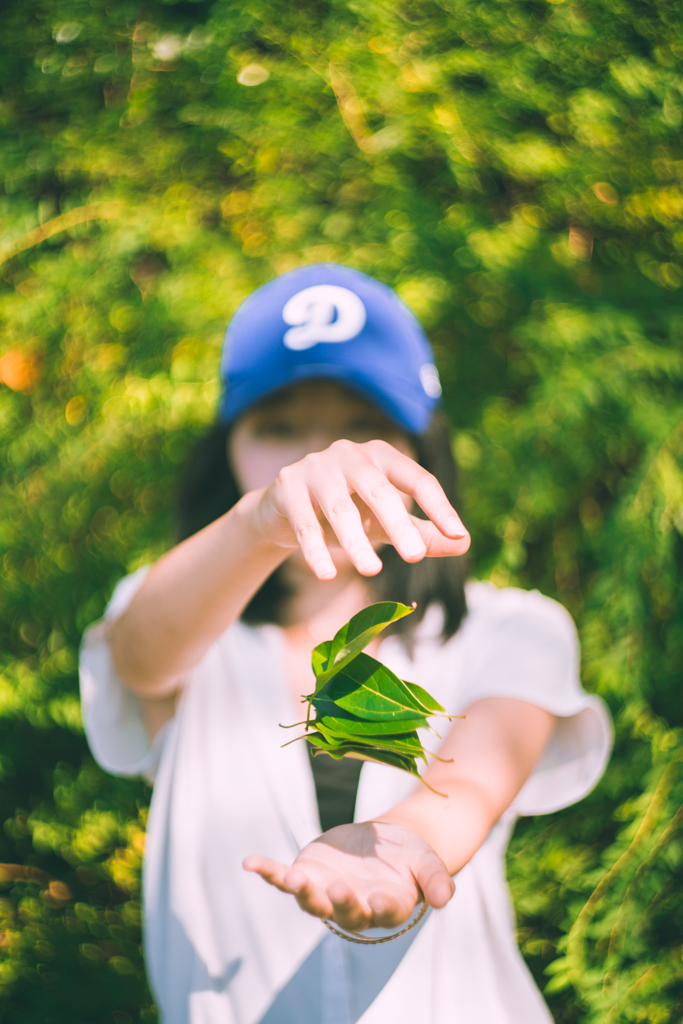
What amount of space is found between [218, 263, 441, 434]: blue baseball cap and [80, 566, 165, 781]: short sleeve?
0.29 m

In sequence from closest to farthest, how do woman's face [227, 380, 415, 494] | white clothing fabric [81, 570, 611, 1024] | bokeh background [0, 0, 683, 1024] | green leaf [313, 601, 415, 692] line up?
green leaf [313, 601, 415, 692], white clothing fabric [81, 570, 611, 1024], woman's face [227, 380, 415, 494], bokeh background [0, 0, 683, 1024]

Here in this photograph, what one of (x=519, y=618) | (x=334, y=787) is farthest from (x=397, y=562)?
(x=334, y=787)

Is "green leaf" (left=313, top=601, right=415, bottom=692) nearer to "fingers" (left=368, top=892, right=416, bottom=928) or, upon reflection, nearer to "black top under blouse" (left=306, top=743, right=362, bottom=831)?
"fingers" (left=368, top=892, right=416, bottom=928)

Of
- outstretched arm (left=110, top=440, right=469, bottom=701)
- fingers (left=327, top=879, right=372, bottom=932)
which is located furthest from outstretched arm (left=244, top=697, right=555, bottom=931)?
outstretched arm (left=110, top=440, right=469, bottom=701)

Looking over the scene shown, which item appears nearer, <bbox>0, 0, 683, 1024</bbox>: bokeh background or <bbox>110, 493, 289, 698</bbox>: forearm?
<bbox>110, 493, 289, 698</bbox>: forearm

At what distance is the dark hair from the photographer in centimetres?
84

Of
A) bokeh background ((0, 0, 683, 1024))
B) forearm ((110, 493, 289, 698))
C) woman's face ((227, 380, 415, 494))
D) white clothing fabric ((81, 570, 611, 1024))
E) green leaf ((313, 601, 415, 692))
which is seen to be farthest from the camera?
bokeh background ((0, 0, 683, 1024))

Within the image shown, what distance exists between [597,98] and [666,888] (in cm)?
123

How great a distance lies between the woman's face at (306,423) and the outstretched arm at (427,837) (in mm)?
342

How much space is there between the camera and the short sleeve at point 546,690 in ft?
2.48

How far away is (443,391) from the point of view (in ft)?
4.45

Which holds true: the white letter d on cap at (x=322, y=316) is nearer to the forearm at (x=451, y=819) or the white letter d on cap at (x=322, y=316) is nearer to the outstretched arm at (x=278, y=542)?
the outstretched arm at (x=278, y=542)

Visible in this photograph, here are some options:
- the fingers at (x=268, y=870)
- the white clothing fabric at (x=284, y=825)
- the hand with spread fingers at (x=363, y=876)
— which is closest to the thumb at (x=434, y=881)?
the hand with spread fingers at (x=363, y=876)

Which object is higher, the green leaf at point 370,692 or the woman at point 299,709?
the green leaf at point 370,692
